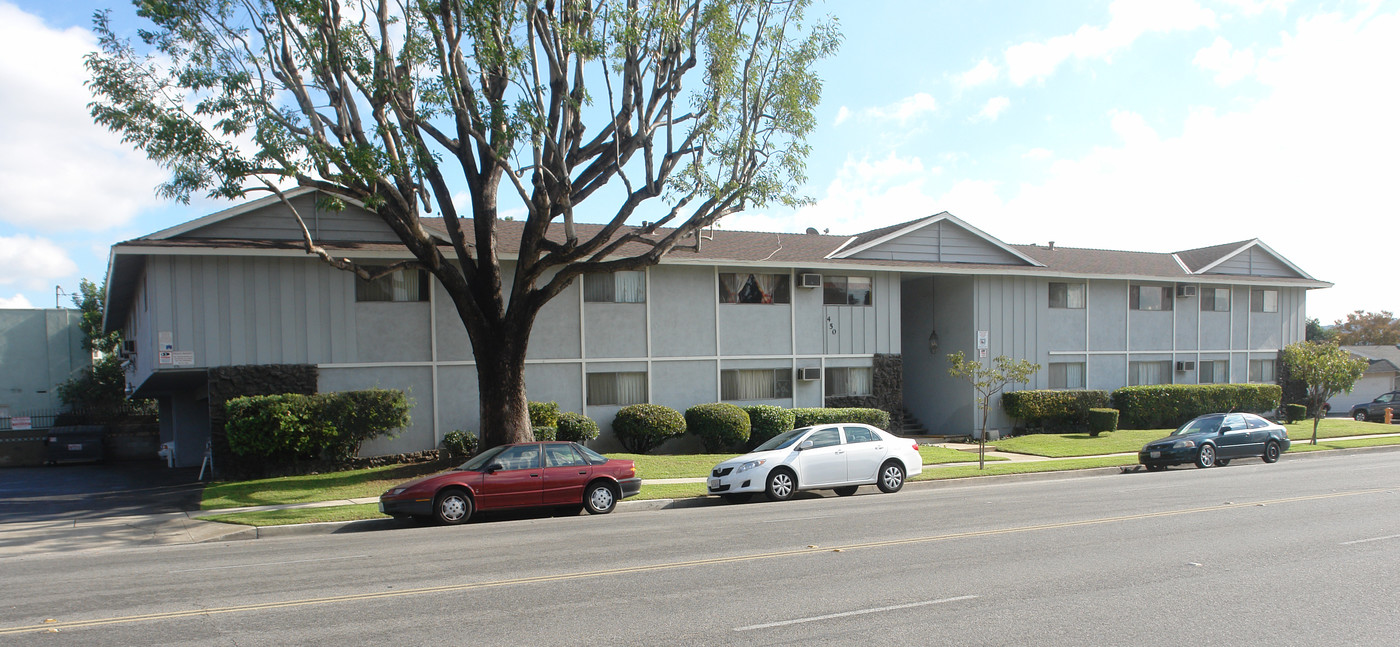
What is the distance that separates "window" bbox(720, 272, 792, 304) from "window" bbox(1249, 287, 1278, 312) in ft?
67.9

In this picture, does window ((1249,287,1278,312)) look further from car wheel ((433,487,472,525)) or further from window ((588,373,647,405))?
car wheel ((433,487,472,525))

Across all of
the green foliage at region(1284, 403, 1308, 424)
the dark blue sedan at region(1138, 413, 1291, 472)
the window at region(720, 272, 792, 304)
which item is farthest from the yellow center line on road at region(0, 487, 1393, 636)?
the green foliage at region(1284, 403, 1308, 424)

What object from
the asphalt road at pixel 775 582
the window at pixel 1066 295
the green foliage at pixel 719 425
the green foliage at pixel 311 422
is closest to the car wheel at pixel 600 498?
the asphalt road at pixel 775 582

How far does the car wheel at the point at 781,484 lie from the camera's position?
15711mm

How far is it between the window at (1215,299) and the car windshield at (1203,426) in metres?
12.4

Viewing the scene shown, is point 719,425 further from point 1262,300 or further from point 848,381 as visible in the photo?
point 1262,300

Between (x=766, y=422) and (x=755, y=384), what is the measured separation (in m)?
1.87

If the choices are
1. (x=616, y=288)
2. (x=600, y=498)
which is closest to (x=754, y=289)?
(x=616, y=288)

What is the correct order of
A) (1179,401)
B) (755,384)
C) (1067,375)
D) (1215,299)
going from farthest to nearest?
(1215,299), (1179,401), (1067,375), (755,384)

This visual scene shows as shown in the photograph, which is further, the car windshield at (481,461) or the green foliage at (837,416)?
the green foliage at (837,416)

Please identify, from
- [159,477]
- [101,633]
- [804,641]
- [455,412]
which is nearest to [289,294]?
[455,412]

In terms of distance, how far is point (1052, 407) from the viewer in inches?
1106

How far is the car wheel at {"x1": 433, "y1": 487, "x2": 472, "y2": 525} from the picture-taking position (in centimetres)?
1326

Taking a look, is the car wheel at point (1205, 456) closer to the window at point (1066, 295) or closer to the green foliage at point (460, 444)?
the window at point (1066, 295)
